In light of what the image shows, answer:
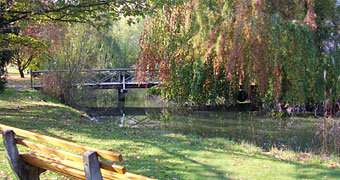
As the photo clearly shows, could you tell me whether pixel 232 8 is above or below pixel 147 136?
above

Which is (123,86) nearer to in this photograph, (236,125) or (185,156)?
(236,125)

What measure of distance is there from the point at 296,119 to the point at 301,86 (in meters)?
1.47

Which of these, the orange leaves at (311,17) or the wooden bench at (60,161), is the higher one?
the orange leaves at (311,17)

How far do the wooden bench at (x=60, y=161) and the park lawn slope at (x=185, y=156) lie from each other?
1.32 m

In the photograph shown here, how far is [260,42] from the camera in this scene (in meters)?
11.0

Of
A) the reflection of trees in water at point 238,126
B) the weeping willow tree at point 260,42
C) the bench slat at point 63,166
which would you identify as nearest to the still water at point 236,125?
the reflection of trees in water at point 238,126

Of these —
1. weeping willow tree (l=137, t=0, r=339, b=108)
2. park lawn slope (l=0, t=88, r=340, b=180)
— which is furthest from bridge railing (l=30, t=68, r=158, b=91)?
park lawn slope (l=0, t=88, r=340, b=180)

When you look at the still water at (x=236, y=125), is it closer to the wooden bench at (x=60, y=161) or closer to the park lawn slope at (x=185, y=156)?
the park lawn slope at (x=185, y=156)

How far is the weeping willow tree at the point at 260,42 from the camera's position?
11156mm

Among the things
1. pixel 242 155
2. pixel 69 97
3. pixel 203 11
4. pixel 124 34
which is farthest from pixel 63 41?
pixel 124 34

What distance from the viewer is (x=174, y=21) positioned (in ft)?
47.4

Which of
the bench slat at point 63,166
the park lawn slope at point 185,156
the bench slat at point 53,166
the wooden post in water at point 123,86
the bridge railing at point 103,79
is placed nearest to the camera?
the bench slat at point 63,166

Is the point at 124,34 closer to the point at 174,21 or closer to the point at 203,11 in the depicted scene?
the point at 174,21

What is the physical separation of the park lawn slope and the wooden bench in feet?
4.35
